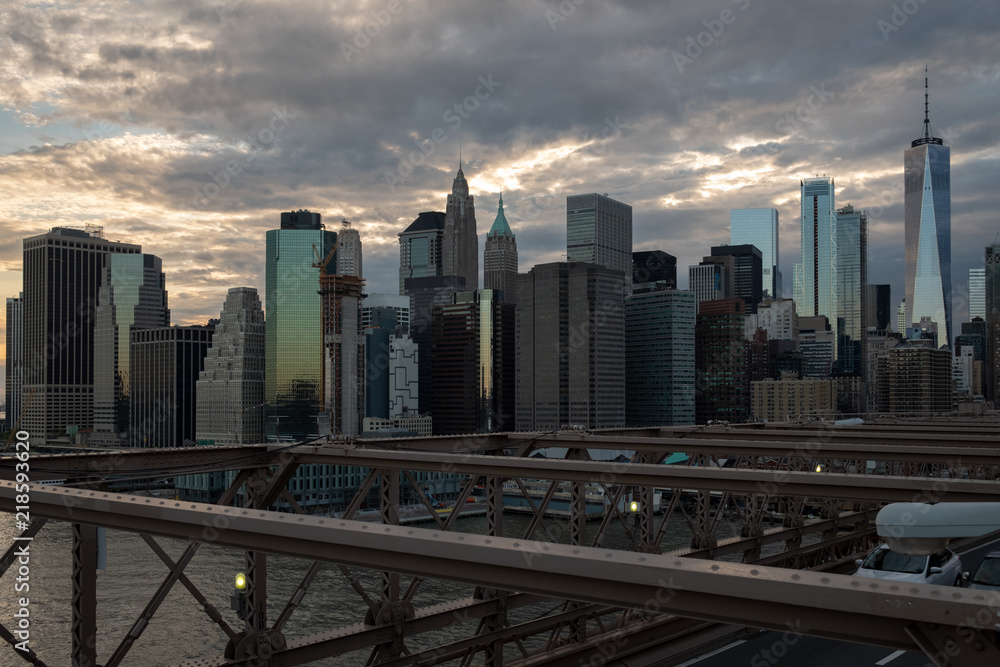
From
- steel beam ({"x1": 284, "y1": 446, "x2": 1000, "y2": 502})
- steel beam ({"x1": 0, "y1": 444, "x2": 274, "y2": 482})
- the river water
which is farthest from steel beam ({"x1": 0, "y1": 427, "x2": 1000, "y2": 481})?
the river water

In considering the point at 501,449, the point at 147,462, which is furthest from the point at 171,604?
the point at 147,462

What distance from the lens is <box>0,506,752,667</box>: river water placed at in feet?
133

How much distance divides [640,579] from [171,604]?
52361mm

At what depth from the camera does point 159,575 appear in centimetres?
5528

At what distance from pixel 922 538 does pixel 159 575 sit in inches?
2323

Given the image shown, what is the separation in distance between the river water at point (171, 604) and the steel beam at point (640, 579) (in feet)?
94.5

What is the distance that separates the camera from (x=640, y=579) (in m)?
4.02

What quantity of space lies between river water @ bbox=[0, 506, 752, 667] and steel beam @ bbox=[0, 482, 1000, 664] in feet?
94.5

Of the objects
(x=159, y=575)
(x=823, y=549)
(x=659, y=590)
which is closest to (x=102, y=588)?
(x=159, y=575)

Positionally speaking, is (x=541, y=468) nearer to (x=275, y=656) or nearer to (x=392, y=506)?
(x=392, y=506)

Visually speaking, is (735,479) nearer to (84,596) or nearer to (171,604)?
(84,596)

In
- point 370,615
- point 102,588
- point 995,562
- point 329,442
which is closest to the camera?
point 370,615

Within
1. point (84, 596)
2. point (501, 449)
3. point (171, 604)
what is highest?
point (501, 449)

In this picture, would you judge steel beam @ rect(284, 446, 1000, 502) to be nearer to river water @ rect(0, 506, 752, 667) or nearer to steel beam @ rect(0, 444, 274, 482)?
steel beam @ rect(0, 444, 274, 482)
